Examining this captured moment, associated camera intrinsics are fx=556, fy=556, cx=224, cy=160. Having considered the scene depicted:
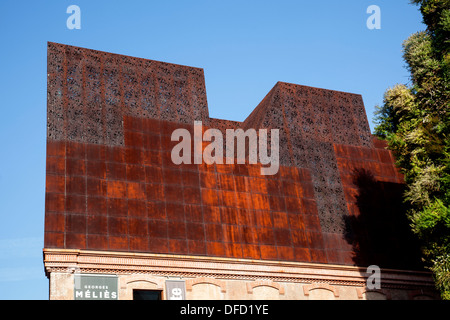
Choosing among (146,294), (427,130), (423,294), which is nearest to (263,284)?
(146,294)

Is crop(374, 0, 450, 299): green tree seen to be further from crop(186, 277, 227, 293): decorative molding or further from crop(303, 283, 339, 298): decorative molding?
crop(186, 277, 227, 293): decorative molding

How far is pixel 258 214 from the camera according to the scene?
3206cm

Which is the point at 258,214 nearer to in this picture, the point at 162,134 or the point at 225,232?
the point at 225,232

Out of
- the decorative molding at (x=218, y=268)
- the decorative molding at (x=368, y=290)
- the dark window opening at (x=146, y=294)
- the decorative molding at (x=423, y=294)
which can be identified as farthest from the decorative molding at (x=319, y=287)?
the dark window opening at (x=146, y=294)

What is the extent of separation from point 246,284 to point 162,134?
9.69 m

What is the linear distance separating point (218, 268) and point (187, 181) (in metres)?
5.20

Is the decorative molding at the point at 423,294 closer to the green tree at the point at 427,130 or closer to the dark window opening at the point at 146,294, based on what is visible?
the green tree at the point at 427,130

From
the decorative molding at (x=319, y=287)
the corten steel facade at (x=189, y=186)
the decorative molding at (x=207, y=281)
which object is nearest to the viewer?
the corten steel facade at (x=189, y=186)

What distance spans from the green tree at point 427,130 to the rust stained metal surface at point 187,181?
5.80m

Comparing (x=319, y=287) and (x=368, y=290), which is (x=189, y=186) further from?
(x=368, y=290)

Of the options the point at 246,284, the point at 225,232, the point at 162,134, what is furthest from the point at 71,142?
the point at 246,284

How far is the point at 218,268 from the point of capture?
29.6m

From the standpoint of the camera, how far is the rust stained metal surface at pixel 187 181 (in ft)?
94.4

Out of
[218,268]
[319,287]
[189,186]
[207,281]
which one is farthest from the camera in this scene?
[319,287]
